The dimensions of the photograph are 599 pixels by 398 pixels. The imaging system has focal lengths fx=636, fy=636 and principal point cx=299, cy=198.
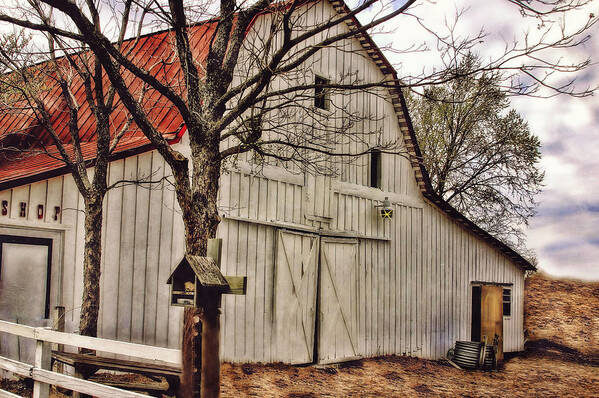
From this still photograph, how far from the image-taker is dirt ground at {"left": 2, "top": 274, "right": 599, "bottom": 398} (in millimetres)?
10281

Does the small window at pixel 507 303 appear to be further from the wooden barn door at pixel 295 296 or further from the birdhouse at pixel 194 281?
the birdhouse at pixel 194 281

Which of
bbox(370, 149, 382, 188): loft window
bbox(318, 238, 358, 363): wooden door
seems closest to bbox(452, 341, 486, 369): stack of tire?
→ bbox(318, 238, 358, 363): wooden door

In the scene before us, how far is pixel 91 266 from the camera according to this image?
8.89 meters

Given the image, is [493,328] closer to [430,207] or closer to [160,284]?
[430,207]

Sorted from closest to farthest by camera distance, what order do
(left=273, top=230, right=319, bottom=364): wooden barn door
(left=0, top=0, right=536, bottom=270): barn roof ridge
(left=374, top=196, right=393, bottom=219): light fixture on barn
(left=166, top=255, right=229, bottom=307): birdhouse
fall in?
1. (left=166, top=255, right=229, bottom=307): birdhouse
2. (left=273, top=230, right=319, bottom=364): wooden barn door
3. (left=0, top=0, right=536, bottom=270): barn roof ridge
4. (left=374, top=196, right=393, bottom=219): light fixture on barn

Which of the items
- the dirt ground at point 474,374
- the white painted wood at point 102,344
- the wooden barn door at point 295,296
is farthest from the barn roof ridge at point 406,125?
the white painted wood at point 102,344

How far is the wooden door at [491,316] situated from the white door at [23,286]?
11.6 m

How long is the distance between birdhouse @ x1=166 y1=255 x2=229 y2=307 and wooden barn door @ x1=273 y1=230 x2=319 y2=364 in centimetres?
566

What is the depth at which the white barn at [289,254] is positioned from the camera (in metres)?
9.17

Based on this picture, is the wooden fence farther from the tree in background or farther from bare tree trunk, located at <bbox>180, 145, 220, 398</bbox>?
the tree in background

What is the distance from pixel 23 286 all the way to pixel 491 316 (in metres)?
12.2

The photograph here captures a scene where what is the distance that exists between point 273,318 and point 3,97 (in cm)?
608

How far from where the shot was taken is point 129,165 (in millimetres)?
9742

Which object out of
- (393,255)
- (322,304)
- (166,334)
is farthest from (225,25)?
(393,255)
